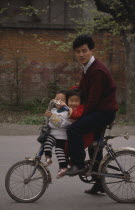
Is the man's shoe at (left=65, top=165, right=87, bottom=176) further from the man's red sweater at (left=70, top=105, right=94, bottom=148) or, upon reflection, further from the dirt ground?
the dirt ground

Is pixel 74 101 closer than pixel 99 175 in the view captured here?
Yes

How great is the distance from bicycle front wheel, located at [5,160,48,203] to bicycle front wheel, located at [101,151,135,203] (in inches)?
28.2

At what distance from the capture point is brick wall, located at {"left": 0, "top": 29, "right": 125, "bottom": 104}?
17812 mm

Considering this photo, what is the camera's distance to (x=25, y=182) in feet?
18.5

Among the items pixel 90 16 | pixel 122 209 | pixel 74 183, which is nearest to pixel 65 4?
pixel 90 16

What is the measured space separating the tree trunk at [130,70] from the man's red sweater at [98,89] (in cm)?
924

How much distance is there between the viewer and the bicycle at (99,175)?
555cm

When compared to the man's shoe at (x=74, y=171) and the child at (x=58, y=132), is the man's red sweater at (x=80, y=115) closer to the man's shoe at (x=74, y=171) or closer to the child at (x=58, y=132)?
the child at (x=58, y=132)

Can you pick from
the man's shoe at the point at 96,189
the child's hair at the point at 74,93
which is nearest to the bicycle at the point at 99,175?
the man's shoe at the point at 96,189

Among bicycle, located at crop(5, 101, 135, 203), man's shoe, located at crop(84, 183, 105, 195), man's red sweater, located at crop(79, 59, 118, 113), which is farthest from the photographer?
man's shoe, located at crop(84, 183, 105, 195)

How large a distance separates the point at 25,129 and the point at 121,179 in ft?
23.6

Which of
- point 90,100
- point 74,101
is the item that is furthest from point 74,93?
point 90,100

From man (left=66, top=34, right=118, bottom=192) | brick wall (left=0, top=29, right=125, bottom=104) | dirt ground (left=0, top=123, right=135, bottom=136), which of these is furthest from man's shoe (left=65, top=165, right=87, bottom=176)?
brick wall (left=0, top=29, right=125, bottom=104)

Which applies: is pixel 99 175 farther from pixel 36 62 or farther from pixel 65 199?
pixel 36 62
